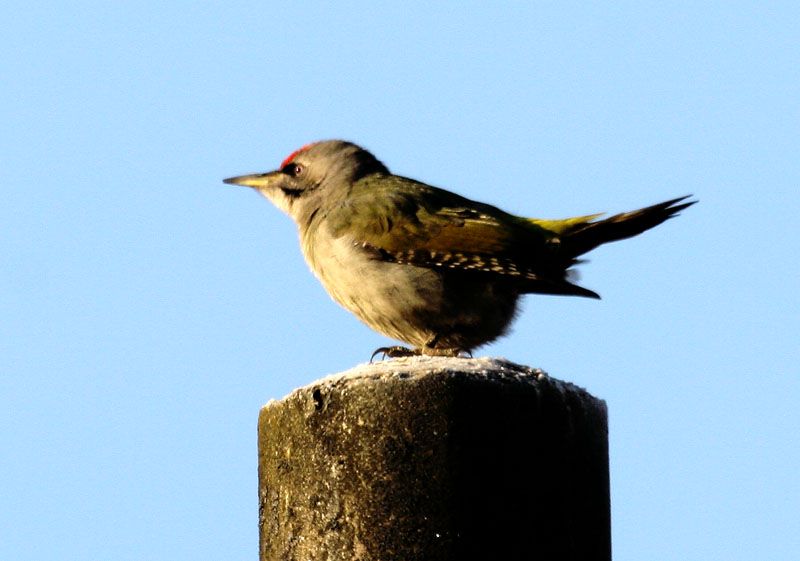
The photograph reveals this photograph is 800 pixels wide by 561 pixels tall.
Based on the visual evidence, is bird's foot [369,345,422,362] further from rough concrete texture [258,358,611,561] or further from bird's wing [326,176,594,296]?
rough concrete texture [258,358,611,561]

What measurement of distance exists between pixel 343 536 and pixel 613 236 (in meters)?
3.26

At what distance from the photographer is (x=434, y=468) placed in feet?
11.2

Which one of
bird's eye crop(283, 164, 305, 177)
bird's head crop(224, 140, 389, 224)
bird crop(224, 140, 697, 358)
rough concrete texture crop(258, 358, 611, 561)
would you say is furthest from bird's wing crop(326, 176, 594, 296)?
rough concrete texture crop(258, 358, 611, 561)

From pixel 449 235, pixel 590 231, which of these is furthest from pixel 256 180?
pixel 590 231

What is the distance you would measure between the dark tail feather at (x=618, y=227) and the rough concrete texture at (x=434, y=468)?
2509 millimetres

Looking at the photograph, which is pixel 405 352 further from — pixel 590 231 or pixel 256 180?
pixel 256 180

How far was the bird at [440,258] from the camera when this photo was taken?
5.79 metres

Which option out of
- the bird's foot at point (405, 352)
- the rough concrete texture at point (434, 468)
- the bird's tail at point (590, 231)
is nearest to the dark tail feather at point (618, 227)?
the bird's tail at point (590, 231)

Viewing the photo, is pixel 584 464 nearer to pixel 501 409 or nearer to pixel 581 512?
pixel 581 512

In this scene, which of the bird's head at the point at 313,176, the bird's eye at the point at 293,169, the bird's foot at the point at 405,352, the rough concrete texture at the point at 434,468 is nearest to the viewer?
the rough concrete texture at the point at 434,468

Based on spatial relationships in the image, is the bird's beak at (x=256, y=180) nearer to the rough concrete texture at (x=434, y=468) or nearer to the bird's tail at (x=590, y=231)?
the bird's tail at (x=590, y=231)

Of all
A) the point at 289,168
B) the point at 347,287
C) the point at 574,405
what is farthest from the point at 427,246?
the point at 574,405

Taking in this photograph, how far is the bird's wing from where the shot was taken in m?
5.85

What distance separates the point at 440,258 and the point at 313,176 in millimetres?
1714
